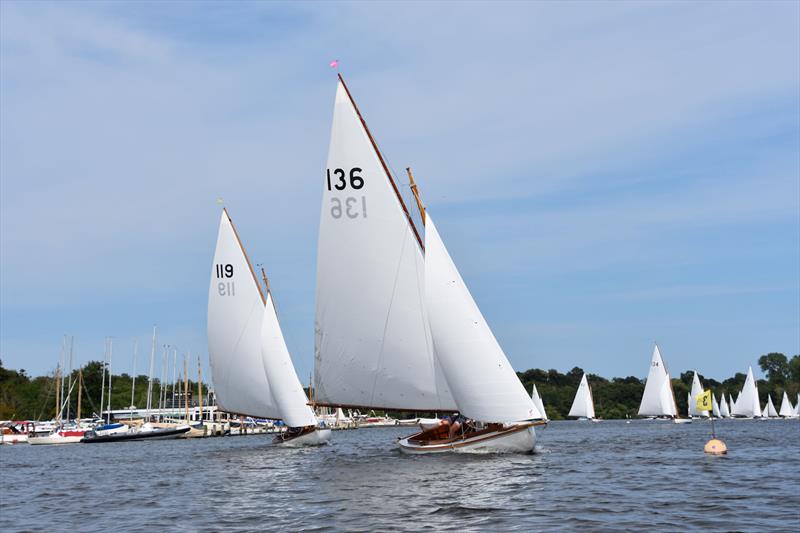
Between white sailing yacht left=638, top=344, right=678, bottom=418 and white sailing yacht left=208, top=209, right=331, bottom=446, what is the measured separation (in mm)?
90298

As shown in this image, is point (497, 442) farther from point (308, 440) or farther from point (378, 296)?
point (308, 440)

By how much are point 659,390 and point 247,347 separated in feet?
311

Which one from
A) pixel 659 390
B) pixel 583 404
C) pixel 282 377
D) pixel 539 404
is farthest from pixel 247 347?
pixel 583 404

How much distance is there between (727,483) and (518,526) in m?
13.5

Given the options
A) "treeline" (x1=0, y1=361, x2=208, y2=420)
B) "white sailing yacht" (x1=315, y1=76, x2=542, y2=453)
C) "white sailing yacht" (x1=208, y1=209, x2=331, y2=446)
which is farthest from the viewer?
"treeline" (x1=0, y1=361, x2=208, y2=420)

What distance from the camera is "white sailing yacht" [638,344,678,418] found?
484 feet

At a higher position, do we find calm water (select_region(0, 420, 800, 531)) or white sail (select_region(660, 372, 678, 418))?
white sail (select_region(660, 372, 678, 418))

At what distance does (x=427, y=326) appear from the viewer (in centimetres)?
4838

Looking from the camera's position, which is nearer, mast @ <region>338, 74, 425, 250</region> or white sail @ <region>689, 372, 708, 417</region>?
mast @ <region>338, 74, 425, 250</region>

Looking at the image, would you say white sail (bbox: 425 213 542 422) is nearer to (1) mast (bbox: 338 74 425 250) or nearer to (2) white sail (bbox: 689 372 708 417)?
(1) mast (bbox: 338 74 425 250)

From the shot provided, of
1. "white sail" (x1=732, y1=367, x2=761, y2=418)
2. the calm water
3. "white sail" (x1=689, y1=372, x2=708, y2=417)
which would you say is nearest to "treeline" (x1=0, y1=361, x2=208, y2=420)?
"white sail" (x1=689, y1=372, x2=708, y2=417)

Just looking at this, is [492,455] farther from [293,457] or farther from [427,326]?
[293,457]

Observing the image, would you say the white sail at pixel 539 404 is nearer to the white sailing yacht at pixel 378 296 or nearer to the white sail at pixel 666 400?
the white sailing yacht at pixel 378 296

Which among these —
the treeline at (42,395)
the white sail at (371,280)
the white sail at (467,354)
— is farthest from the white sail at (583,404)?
the white sail at (467,354)
